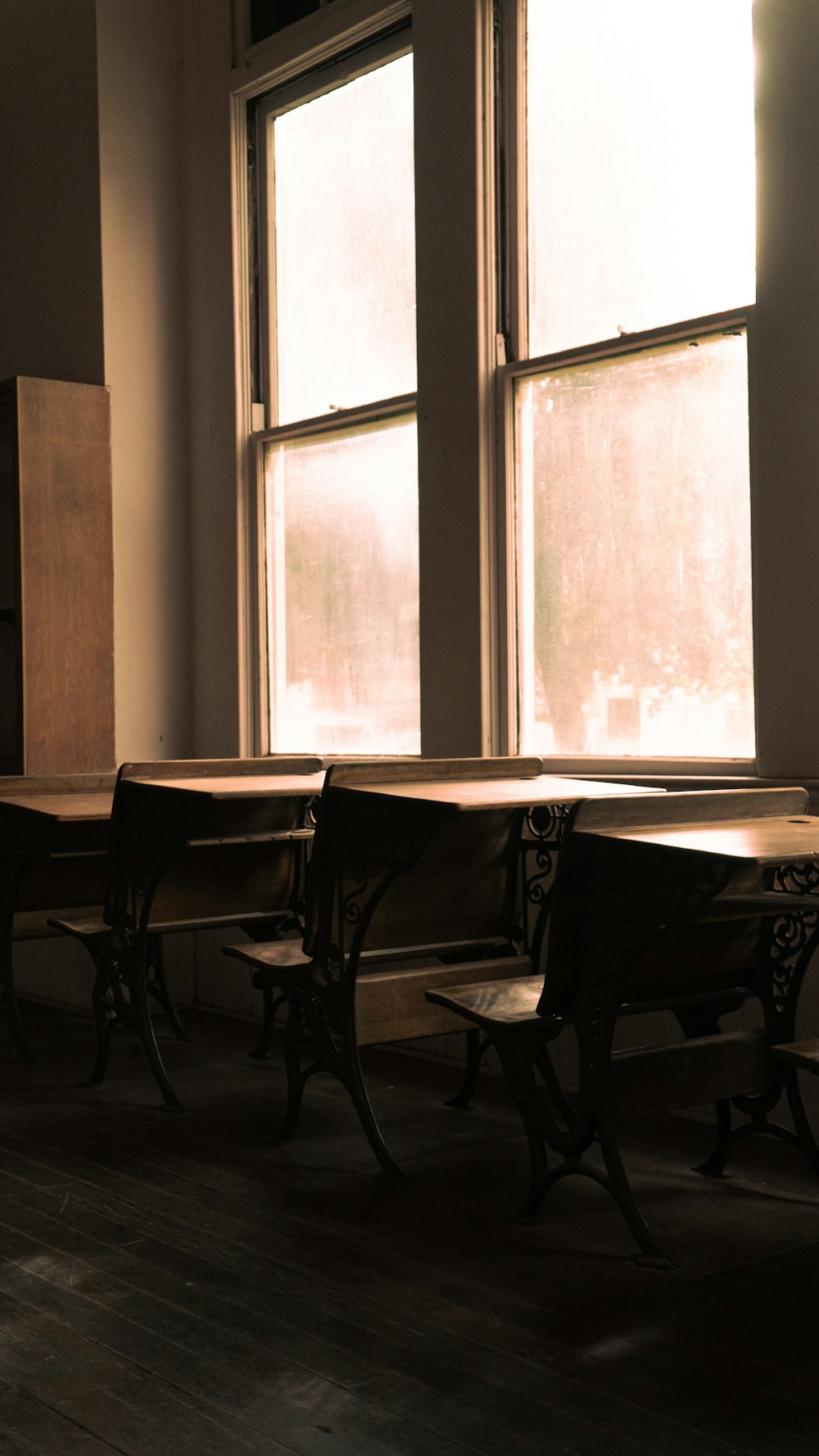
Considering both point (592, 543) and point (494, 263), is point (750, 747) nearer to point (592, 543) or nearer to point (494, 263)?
point (592, 543)

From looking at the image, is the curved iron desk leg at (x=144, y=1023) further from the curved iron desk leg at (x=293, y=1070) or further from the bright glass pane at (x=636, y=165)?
the bright glass pane at (x=636, y=165)

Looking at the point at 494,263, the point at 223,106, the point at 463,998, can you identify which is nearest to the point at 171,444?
the point at 223,106

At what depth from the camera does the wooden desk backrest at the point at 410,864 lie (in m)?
2.97

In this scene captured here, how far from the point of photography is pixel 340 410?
492 centimetres

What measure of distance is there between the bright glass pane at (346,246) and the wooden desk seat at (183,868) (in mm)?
1658

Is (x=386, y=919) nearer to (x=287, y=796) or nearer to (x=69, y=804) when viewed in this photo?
(x=287, y=796)

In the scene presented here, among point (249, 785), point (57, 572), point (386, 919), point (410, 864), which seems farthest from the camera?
point (57, 572)

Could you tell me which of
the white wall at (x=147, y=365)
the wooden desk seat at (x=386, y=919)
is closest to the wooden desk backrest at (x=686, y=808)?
the wooden desk seat at (x=386, y=919)

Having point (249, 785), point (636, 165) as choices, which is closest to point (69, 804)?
point (249, 785)

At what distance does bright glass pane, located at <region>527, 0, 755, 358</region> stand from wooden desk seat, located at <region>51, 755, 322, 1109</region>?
158 centimetres

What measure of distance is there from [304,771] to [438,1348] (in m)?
2.00

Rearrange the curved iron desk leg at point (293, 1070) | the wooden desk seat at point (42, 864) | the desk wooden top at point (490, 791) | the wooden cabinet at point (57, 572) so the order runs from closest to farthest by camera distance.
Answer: the desk wooden top at point (490, 791) < the curved iron desk leg at point (293, 1070) < the wooden desk seat at point (42, 864) < the wooden cabinet at point (57, 572)

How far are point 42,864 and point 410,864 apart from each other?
1770 millimetres

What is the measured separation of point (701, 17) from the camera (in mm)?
3734
